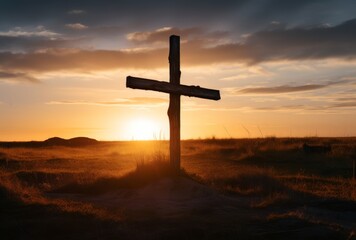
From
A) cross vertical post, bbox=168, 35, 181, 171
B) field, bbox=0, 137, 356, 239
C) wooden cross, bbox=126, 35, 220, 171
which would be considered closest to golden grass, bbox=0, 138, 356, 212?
field, bbox=0, 137, 356, 239

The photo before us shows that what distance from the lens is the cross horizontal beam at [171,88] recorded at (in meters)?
12.5

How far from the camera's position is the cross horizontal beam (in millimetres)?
12463

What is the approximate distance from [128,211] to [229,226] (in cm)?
275

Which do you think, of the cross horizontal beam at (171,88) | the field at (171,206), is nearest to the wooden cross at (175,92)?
the cross horizontal beam at (171,88)

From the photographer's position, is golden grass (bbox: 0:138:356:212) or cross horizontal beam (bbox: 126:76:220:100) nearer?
cross horizontal beam (bbox: 126:76:220:100)

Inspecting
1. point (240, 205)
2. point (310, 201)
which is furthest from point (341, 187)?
point (240, 205)

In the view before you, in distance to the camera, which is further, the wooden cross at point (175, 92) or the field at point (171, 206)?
the wooden cross at point (175, 92)

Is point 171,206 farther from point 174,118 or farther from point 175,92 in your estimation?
point 175,92

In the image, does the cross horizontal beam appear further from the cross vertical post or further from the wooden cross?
the cross vertical post

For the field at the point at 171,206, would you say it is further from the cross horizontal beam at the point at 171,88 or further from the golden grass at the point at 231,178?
the cross horizontal beam at the point at 171,88

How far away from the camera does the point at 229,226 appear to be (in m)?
8.59

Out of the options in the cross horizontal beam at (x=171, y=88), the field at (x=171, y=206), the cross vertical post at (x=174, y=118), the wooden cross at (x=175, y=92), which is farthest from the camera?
the cross vertical post at (x=174, y=118)

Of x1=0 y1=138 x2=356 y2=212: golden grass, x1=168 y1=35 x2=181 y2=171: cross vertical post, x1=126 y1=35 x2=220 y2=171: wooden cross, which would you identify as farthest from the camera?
x1=168 y1=35 x2=181 y2=171: cross vertical post

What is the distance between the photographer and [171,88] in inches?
533
